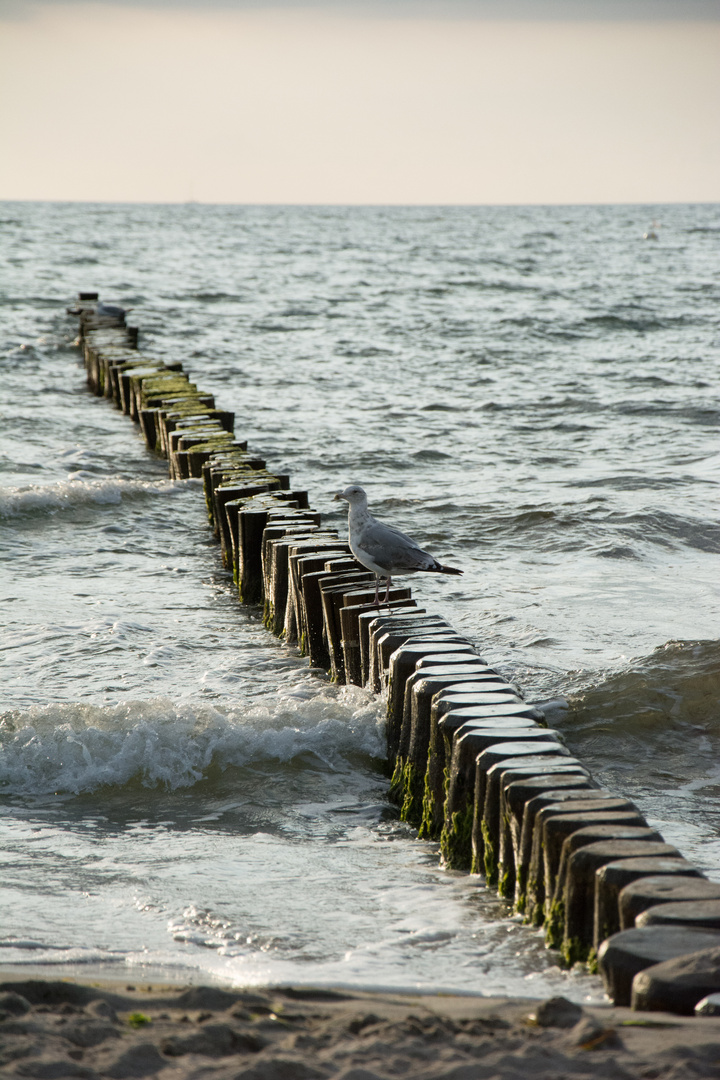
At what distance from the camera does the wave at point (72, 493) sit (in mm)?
10789

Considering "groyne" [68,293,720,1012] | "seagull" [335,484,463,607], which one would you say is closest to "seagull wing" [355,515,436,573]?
"seagull" [335,484,463,607]

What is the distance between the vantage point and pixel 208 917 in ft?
13.1

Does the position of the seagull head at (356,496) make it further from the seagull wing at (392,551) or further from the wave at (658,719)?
the wave at (658,719)

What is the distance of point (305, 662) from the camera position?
6.95 m

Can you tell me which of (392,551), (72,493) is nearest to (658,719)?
(392,551)

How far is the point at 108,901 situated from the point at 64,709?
1.86m

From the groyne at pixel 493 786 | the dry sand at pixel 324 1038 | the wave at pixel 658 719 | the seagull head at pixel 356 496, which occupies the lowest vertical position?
the wave at pixel 658 719

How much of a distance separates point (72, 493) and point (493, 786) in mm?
7949

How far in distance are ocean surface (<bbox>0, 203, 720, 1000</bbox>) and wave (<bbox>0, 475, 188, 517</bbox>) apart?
40 mm

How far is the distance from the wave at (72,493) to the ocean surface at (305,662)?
4 centimetres

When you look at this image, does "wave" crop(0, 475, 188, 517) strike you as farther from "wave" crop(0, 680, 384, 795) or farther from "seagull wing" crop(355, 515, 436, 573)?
"seagull wing" crop(355, 515, 436, 573)

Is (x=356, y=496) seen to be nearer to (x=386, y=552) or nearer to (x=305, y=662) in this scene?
(x=386, y=552)

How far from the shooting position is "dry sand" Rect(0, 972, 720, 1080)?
2.78m

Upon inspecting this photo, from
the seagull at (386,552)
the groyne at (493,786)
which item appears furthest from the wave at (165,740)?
the seagull at (386,552)
